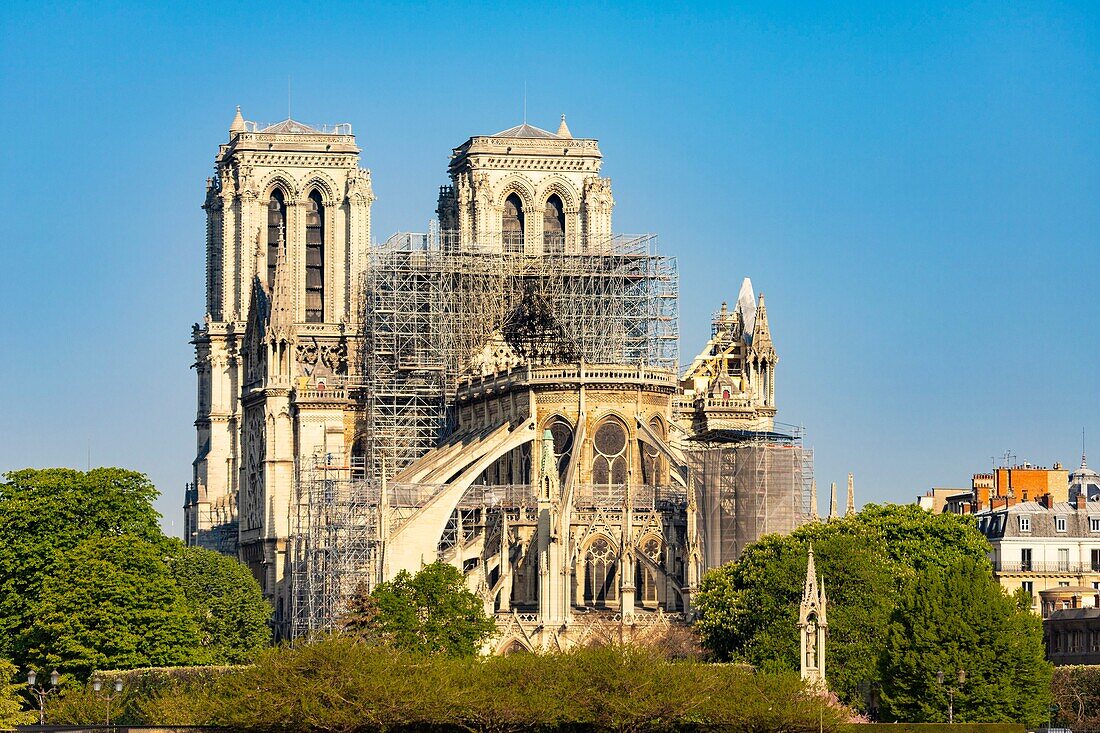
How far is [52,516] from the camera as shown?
415 feet

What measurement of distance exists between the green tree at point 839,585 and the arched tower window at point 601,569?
29.7ft

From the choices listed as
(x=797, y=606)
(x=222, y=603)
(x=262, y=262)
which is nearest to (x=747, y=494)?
(x=797, y=606)

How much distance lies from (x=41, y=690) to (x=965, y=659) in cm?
3295

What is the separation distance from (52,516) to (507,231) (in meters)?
44.8

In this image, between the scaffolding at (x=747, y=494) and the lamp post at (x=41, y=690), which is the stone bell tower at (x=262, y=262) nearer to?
the scaffolding at (x=747, y=494)

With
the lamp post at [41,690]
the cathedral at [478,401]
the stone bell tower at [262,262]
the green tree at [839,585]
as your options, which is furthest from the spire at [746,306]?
the lamp post at [41,690]

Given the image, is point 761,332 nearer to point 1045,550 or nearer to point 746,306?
point 746,306

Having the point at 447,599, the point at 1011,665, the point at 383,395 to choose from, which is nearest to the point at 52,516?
the point at 447,599

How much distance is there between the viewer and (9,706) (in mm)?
99312

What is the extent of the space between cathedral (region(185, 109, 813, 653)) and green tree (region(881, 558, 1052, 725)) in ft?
69.9

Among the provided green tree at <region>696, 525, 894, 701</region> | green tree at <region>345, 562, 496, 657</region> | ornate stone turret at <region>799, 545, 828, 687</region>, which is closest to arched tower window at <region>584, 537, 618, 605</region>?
green tree at <region>345, 562, 496, 657</region>

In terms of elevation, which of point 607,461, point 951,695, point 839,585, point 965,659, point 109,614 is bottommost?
point 951,695

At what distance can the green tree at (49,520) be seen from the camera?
12369 centimetres

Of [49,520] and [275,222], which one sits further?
[275,222]
